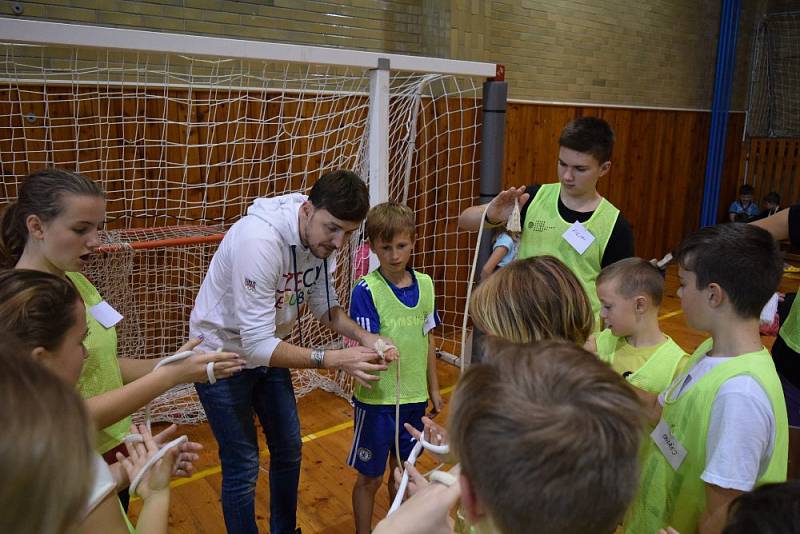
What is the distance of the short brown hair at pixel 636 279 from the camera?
6.24 ft

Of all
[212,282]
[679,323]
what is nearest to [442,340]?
[679,323]

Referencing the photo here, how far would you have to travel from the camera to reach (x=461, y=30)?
4.60m

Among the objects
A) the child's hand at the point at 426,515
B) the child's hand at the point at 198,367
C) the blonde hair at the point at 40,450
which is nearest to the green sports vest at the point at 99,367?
the child's hand at the point at 198,367

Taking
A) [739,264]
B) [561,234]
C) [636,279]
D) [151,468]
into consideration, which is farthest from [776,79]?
[151,468]

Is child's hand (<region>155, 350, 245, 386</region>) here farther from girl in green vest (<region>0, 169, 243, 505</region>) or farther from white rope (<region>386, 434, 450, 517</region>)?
white rope (<region>386, 434, 450, 517</region>)

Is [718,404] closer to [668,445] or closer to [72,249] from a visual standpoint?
[668,445]

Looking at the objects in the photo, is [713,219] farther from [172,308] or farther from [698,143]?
[172,308]

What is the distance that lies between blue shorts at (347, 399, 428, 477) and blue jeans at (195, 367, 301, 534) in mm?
234

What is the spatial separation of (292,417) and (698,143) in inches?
296

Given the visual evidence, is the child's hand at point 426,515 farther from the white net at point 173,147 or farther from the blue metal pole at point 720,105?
the blue metal pole at point 720,105

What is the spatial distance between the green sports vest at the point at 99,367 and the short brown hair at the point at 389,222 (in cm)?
96

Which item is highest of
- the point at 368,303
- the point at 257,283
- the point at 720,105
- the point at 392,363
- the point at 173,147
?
the point at 720,105

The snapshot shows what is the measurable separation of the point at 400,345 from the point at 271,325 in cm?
56

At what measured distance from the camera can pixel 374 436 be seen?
217 centimetres
